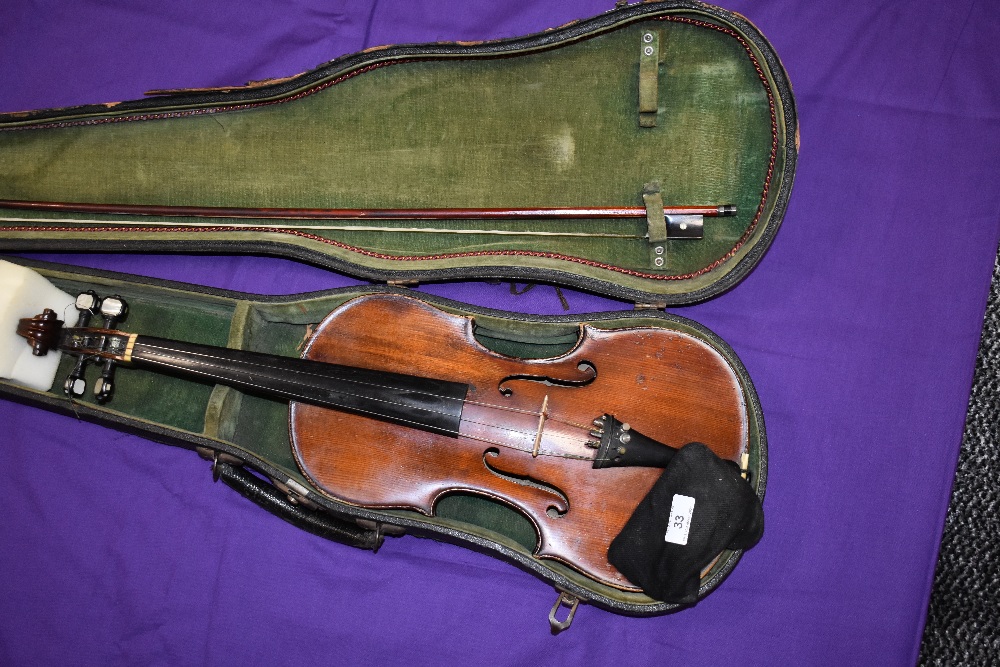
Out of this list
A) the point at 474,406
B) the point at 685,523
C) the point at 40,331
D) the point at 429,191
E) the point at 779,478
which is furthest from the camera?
the point at 779,478

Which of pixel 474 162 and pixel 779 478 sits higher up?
pixel 474 162

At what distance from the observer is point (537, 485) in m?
1.89

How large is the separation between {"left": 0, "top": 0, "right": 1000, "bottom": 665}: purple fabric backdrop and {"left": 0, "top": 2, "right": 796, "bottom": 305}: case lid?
0.27 meters

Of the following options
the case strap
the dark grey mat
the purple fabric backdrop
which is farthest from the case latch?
the dark grey mat

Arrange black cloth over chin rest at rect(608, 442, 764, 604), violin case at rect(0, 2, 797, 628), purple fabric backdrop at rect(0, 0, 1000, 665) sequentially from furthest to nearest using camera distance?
purple fabric backdrop at rect(0, 0, 1000, 665)
violin case at rect(0, 2, 797, 628)
black cloth over chin rest at rect(608, 442, 764, 604)

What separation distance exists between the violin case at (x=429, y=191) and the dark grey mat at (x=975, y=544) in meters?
0.80

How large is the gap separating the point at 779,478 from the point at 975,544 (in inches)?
24.9

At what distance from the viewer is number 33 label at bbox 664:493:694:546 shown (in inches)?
69.5

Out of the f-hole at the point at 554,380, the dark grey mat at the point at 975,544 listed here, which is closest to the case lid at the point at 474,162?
the f-hole at the point at 554,380

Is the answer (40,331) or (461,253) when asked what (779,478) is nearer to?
(461,253)

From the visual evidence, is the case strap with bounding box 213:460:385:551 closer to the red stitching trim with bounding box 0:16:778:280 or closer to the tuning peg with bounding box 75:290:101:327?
the tuning peg with bounding box 75:290:101:327

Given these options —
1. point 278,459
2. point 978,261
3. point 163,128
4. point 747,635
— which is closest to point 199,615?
point 278,459

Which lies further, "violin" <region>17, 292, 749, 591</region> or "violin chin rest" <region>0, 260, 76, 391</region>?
"violin chin rest" <region>0, 260, 76, 391</region>

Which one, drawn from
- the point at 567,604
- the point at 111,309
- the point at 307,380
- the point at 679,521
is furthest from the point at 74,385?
the point at 679,521
